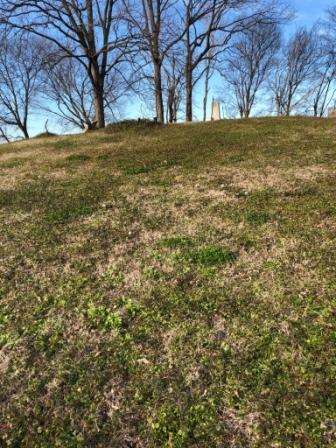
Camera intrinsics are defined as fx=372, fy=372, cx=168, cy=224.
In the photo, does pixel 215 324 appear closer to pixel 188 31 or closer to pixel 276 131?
pixel 276 131

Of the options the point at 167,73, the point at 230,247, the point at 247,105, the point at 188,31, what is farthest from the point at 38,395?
the point at 247,105

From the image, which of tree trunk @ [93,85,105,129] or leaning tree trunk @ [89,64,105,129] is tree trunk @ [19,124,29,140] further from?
tree trunk @ [93,85,105,129]

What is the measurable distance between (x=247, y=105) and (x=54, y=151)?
41103 mm

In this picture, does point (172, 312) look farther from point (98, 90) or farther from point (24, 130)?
point (24, 130)

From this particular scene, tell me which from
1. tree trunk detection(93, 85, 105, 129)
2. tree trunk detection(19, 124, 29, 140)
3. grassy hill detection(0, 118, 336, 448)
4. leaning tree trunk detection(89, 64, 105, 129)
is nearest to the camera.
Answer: grassy hill detection(0, 118, 336, 448)

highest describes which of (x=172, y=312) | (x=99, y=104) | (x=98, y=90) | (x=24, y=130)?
(x=98, y=90)

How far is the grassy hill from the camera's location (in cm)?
369

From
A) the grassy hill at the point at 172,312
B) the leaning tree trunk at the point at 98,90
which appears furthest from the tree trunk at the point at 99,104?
the grassy hill at the point at 172,312

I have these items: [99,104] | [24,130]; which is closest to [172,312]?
[99,104]

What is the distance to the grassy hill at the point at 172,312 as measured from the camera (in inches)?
145

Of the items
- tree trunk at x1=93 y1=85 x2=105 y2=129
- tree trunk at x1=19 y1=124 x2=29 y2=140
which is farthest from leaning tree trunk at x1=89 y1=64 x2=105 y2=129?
tree trunk at x1=19 y1=124 x2=29 y2=140

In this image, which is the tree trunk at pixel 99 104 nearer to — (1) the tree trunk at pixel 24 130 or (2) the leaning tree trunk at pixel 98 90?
(2) the leaning tree trunk at pixel 98 90

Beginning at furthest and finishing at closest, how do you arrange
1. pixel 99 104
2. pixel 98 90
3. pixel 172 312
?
pixel 99 104 < pixel 98 90 < pixel 172 312

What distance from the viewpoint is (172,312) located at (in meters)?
5.09
